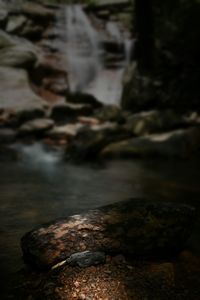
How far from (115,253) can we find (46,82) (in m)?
12.4

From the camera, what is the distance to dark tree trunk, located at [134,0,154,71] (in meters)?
11.7

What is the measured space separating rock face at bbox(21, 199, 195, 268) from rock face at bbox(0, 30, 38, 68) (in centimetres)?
1160

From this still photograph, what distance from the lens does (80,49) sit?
16641 mm

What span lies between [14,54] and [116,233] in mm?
12264

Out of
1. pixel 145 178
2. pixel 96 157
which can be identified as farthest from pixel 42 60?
pixel 145 178

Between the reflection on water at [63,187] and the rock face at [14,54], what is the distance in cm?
643

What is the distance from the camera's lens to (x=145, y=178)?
620 centimetres

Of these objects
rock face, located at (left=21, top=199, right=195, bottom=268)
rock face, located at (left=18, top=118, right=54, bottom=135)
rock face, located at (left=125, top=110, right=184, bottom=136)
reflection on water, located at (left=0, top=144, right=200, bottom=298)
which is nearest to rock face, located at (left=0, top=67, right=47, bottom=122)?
rock face, located at (left=18, top=118, right=54, bottom=135)

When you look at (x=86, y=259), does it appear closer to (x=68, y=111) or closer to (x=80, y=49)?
(x=68, y=111)

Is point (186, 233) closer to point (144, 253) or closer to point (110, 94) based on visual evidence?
point (144, 253)

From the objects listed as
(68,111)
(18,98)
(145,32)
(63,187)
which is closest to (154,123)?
(68,111)

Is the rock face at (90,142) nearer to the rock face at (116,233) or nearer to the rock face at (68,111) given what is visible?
the rock face at (68,111)

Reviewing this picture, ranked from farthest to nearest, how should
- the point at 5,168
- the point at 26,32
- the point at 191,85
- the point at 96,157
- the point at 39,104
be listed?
the point at 26,32
the point at 39,104
the point at 191,85
the point at 96,157
the point at 5,168

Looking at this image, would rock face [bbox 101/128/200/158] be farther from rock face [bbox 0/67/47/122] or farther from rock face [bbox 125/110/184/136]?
rock face [bbox 0/67/47/122]
